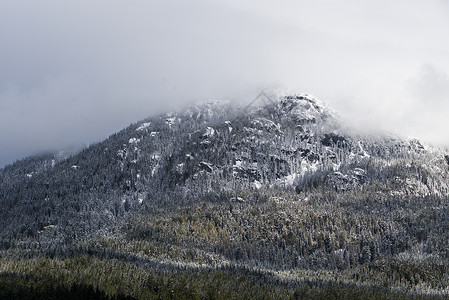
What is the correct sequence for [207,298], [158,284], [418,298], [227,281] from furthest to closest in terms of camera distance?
[227,281] → [418,298] → [158,284] → [207,298]

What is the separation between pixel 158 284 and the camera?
511 feet

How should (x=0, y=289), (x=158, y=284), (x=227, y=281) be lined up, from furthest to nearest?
1. (x=227, y=281)
2. (x=158, y=284)
3. (x=0, y=289)

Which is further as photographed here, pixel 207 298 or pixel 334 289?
pixel 334 289

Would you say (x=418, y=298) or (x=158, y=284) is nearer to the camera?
(x=158, y=284)

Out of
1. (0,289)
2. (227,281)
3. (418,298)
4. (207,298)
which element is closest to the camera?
(0,289)

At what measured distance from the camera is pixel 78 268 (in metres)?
176

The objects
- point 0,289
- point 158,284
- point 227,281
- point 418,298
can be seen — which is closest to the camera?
point 0,289

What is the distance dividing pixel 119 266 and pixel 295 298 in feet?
277

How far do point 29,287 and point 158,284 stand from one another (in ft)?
153

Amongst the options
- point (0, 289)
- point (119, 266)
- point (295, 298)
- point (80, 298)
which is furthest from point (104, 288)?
point (295, 298)

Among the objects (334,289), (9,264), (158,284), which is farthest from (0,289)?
(334,289)

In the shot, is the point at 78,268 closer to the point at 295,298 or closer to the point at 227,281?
the point at 227,281

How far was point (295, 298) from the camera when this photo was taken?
6156 inches

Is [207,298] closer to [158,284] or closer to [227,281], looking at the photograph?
[158,284]
